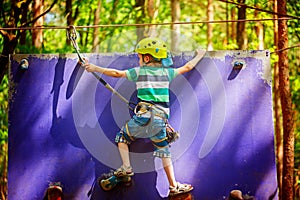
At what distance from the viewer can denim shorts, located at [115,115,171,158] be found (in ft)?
13.3

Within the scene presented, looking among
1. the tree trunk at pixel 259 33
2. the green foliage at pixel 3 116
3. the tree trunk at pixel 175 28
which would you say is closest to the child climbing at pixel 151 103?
the tree trunk at pixel 175 28

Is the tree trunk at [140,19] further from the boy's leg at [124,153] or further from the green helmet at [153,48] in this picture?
the boy's leg at [124,153]

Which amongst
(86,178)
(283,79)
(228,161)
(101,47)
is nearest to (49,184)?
(86,178)

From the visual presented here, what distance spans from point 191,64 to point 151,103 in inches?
18.5

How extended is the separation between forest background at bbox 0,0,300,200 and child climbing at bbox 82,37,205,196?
0.90 feet

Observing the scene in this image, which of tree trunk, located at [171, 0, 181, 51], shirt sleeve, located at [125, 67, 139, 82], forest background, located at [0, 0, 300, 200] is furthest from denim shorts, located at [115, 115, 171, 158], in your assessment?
tree trunk, located at [171, 0, 181, 51]

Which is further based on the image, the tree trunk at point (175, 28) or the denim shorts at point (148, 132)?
the tree trunk at point (175, 28)

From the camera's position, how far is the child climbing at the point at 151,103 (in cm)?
406

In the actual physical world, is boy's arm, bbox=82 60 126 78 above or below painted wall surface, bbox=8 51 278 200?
above

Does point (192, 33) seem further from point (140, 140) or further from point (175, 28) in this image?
point (140, 140)

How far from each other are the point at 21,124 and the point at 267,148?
2001mm

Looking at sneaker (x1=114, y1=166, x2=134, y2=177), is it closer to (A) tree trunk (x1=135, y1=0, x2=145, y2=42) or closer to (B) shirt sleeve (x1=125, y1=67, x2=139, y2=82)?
(B) shirt sleeve (x1=125, y1=67, x2=139, y2=82)

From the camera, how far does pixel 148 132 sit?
13.4ft

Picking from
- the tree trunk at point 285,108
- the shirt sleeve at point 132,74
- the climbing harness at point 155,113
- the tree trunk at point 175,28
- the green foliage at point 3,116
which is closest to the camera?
the climbing harness at point 155,113
